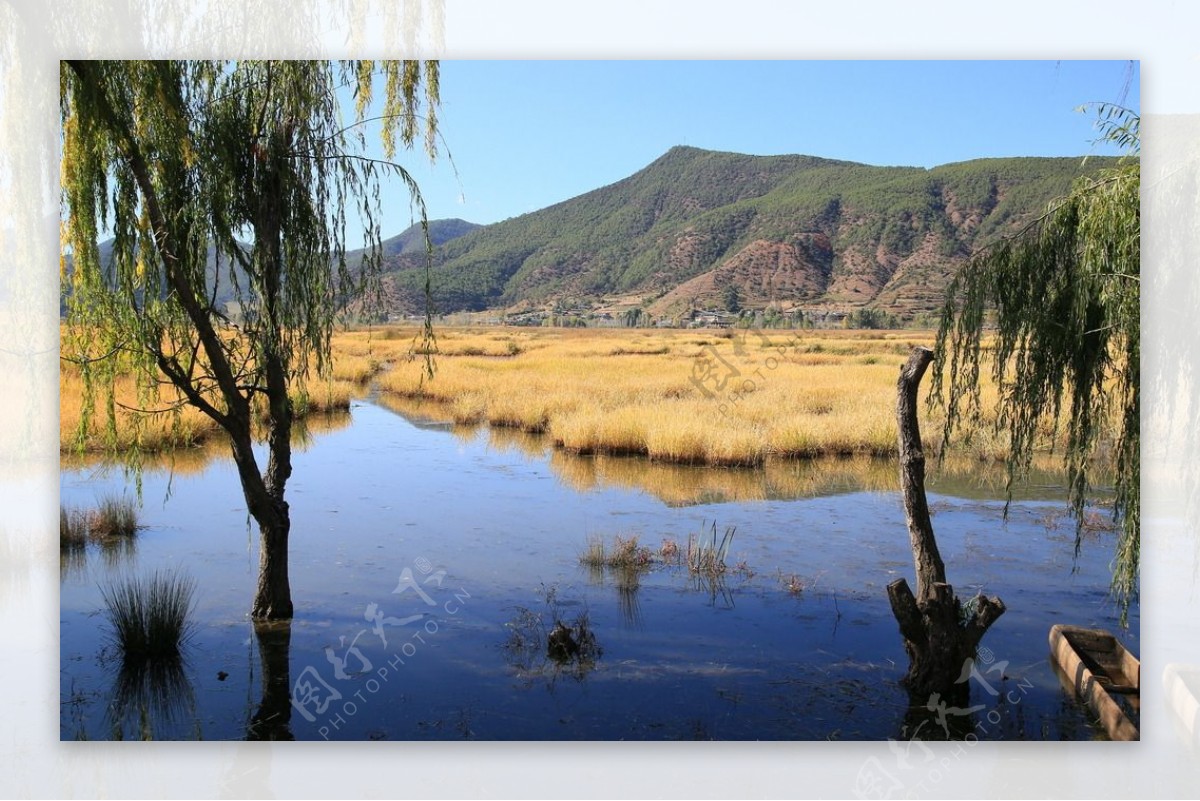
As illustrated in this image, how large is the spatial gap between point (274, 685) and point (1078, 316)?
4.30m

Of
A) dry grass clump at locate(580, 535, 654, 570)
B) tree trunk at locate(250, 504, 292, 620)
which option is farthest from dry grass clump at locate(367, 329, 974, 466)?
tree trunk at locate(250, 504, 292, 620)

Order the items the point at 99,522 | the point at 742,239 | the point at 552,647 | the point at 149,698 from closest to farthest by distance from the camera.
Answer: the point at 149,698 → the point at 552,647 → the point at 99,522 → the point at 742,239

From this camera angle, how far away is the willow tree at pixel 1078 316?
443cm

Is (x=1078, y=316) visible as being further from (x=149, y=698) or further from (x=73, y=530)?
(x=73, y=530)

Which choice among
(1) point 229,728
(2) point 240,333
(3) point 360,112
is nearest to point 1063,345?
(3) point 360,112

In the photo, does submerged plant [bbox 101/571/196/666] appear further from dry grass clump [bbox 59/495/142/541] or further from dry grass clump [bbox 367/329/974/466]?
dry grass clump [bbox 367/329/974/466]

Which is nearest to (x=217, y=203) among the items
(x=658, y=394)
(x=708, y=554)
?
(x=708, y=554)

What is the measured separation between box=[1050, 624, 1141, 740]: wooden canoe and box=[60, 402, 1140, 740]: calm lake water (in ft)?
0.37

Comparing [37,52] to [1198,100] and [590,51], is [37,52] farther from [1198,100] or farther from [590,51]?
[1198,100]

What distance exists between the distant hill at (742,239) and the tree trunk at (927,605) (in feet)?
12.2

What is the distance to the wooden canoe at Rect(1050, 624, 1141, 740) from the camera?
4.50 metres

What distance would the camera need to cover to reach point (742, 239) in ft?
34.1

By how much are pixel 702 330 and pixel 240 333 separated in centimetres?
764

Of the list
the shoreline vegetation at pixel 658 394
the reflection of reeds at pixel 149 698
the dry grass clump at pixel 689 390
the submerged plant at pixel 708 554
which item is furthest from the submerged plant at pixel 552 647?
the dry grass clump at pixel 689 390
